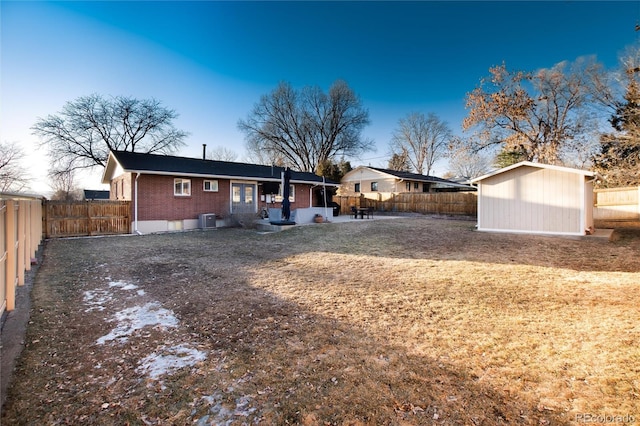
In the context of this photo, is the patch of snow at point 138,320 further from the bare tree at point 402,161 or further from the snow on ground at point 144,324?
the bare tree at point 402,161

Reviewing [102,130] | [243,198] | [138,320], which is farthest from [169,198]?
[102,130]

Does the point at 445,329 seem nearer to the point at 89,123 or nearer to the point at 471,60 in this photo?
the point at 471,60

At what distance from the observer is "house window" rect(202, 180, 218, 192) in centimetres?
1614

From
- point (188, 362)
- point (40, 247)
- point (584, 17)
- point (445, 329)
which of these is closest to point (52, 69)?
point (40, 247)

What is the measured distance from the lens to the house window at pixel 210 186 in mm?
16141

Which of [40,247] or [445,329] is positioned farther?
[40,247]

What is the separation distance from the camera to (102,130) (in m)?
26.9

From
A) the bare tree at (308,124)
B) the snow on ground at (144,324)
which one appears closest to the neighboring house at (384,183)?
the bare tree at (308,124)

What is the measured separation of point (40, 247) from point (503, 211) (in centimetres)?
→ 1758

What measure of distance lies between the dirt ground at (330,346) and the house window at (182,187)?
8.41m

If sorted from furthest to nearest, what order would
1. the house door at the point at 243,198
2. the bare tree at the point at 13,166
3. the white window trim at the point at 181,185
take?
the bare tree at the point at 13,166, the house door at the point at 243,198, the white window trim at the point at 181,185

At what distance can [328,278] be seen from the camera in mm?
6207

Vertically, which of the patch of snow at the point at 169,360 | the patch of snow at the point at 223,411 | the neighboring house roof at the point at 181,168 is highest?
the neighboring house roof at the point at 181,168

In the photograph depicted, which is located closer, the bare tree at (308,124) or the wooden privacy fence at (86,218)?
the wooden privacy fence at (86,218)
